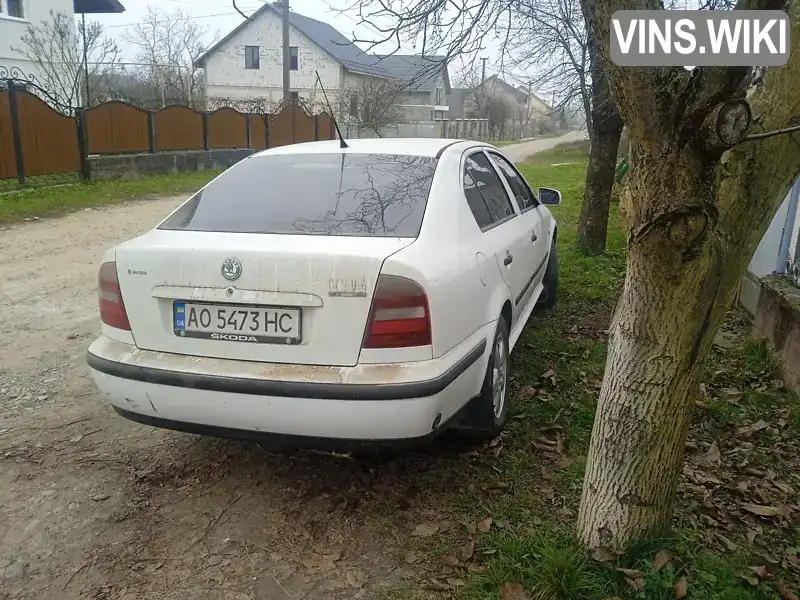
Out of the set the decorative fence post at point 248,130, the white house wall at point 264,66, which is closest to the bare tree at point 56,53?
the decorative fence post at point 248,130

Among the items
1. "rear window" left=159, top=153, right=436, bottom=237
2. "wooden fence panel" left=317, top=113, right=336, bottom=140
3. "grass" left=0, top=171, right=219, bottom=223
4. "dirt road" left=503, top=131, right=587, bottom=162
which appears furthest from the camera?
"dirt road" left=503, top=131, right=587, bottom=162

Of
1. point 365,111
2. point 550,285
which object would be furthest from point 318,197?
point 365,111

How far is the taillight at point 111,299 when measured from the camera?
293 cm

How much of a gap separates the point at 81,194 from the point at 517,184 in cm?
1044

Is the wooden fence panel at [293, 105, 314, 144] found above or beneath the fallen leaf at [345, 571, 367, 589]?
above

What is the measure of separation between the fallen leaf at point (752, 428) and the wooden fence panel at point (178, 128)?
54.2 feet

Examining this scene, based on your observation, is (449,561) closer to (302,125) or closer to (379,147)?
(379,147)

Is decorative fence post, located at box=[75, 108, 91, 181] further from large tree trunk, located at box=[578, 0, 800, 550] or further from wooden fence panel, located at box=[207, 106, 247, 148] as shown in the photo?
large tree trunk, located at box=[578, 0, 800, 550]

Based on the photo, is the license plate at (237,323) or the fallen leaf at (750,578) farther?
the license plate at (237,323)

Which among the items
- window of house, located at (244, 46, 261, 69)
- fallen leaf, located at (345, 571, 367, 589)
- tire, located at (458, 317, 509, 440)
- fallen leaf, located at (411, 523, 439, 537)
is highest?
window of house, located at (244, 46, 261, 69)

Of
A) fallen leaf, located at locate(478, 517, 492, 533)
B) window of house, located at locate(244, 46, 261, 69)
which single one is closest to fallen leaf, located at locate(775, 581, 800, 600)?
fallen leaf, located at locate(478, 517, 492, 533)

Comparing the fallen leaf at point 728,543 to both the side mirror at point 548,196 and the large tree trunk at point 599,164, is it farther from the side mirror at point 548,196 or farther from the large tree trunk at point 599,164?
the large tree trunk at point 599,164

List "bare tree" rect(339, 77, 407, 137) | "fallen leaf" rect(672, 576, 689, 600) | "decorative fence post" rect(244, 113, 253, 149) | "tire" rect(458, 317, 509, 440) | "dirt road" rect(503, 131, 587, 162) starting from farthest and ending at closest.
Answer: "dirt road" rect(503, 131, 587, 162) → "bare tree" rect(339, 77, 407, 137) → "decorative fence post" rect(244, 113, 253, 149) → "tire" rect(458, 317, 509, 440) → "fallen leaf" rect(672, 576, 689, 600)

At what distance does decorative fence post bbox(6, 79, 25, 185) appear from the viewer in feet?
40.7
